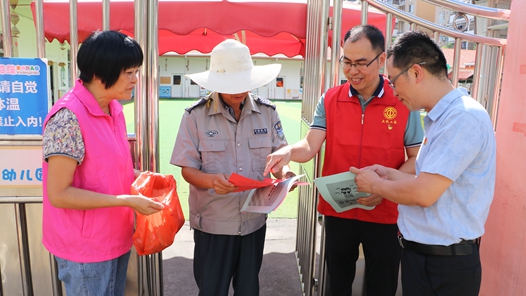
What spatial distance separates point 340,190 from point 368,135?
0.45m

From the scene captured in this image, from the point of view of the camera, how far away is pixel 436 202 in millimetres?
1677

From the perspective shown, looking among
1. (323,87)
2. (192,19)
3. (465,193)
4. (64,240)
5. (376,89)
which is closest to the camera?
(465,193)

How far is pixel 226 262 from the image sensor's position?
7.69 ft

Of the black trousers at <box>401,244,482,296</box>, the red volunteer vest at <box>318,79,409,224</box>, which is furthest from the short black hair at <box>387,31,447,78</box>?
the black trousers at <box>401,244,482,296</box>

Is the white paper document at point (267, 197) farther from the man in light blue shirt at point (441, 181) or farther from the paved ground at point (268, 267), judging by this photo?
the paved ground at point (268, 267)

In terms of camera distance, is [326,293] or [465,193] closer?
[465,193]

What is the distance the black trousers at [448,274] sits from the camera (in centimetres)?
171

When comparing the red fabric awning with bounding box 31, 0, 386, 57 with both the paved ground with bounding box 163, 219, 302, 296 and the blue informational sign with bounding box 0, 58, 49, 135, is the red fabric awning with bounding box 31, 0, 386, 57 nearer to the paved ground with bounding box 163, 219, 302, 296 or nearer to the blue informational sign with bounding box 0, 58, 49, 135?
the blue informational sign with bounding box 0, 58, 49, 135

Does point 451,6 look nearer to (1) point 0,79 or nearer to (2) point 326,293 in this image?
(2) point 326,293

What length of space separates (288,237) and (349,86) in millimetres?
2733

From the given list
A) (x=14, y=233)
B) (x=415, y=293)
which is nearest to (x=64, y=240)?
(x=14, y=233)

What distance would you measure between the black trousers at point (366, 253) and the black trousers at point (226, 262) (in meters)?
0.50

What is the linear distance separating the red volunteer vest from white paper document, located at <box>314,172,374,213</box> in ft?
0.55

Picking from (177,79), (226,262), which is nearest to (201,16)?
(226,262)
